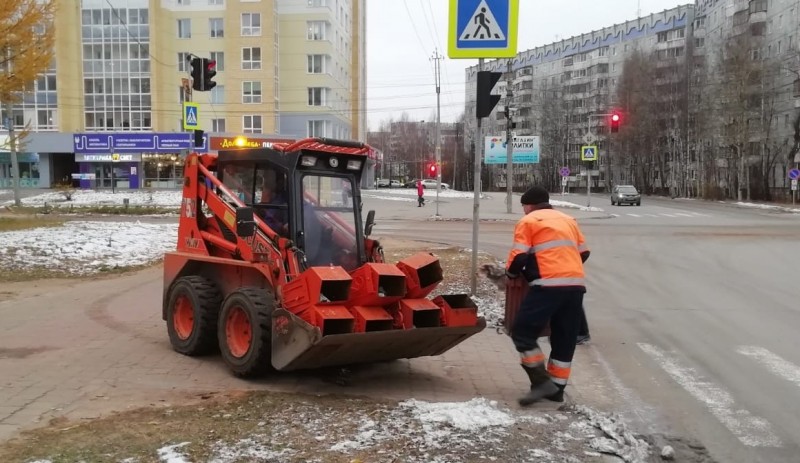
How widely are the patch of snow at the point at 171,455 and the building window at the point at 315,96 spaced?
62676mm

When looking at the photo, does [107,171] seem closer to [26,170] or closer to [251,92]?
[26,170]

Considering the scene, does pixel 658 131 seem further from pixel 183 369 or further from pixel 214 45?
pixel 183 369

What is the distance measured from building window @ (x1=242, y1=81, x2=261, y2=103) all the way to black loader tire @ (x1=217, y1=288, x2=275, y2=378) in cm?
5856

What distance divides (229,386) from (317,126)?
60.5 m

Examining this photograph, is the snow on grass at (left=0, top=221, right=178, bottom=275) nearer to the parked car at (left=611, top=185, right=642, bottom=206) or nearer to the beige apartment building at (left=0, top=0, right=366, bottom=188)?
the parked car at (left=611, top=185, right=642, bottom=206)

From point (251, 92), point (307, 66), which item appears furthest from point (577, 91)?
point (251, 92)

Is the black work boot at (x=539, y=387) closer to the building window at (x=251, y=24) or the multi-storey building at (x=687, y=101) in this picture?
the multi-storey building at (x=687, y=101)

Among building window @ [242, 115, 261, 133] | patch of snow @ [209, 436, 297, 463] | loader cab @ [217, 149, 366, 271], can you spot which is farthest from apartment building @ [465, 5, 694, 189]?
patch of snow @ [209, 436, 297, 463]

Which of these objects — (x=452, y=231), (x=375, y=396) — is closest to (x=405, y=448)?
(x=375, y=396)

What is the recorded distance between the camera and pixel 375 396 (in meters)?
5.54

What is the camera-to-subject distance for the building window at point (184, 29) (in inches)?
2469

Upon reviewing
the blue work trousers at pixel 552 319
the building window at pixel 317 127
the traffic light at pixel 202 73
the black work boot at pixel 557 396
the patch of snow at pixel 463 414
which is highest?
the building window at pixel 317 127

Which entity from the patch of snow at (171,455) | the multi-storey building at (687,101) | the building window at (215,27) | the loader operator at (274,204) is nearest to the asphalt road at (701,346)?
the loader operator at (274,204)

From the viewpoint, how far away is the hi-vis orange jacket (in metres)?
5.32
